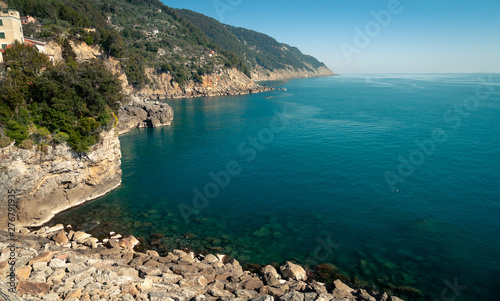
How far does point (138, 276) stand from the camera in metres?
17.8

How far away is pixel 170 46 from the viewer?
495 ft

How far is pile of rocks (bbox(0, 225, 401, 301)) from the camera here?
1552cm

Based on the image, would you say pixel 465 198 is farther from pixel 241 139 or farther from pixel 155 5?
pixel 155 5

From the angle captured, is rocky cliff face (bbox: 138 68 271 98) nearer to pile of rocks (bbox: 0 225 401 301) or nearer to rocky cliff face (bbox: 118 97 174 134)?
rocky cliff face (bbox: 118 97 174 134)

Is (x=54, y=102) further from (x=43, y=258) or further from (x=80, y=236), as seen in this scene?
(x=43, y=258)

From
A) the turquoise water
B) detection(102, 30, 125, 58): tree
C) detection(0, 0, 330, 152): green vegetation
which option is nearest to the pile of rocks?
the turquoise water

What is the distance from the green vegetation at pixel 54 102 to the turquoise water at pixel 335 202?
8.42 meters

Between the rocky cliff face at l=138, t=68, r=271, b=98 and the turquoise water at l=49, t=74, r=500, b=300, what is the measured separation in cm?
7293

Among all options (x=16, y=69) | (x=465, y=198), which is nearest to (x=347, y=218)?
(x=465, y=198)

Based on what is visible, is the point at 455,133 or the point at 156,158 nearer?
the point at 156,158

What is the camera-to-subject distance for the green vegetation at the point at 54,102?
88.6ft

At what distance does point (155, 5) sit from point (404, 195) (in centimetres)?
21654

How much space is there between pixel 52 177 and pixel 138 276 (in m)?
18.2

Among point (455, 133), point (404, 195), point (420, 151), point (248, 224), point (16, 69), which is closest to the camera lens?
point (248, 224)
